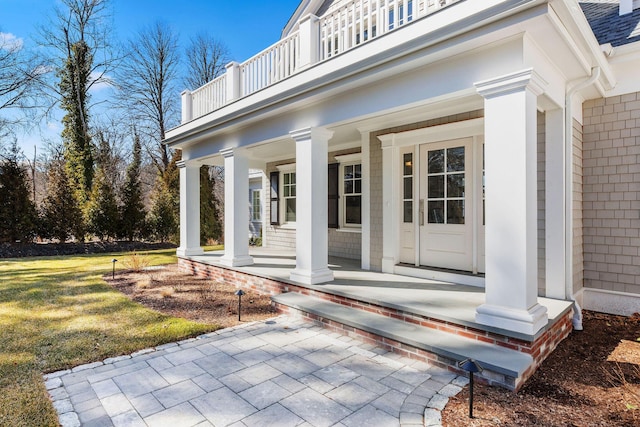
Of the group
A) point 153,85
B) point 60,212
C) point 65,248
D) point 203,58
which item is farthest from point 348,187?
point 203,58

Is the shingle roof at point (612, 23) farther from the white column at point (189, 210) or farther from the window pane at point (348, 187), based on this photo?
the white column at point (189, 210)

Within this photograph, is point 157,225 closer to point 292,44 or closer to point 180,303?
point 180,303

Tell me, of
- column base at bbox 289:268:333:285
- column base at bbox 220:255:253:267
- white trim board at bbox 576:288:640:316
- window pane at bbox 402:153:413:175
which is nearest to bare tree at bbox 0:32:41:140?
column base at bbox 220:255:253:267

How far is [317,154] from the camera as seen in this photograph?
5016 mm

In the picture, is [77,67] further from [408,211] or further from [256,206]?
[408,211]

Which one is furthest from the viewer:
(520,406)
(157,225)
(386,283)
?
(157,225)

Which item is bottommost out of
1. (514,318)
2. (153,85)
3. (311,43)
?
(514,318)

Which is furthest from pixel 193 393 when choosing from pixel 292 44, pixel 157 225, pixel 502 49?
pixel 157 225

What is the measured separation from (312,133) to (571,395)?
4.05m

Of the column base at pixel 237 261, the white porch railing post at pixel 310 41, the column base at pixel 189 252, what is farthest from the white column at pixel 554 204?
the column base at pixel 189 252

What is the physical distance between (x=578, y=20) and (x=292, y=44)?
3.75 metres

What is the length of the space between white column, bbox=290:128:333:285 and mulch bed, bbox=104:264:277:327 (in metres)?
0.83

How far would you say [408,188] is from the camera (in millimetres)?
5695

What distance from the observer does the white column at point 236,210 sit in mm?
6578
